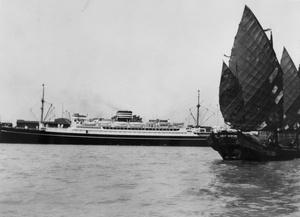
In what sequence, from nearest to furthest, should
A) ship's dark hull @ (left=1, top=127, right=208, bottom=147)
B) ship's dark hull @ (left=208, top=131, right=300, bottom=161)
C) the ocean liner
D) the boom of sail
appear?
ship's dark hull @ (left=208, top=131, right=300, bottom=161), the boom of sail, ship's dark hull @ (left=1, top=127, right=208, bottom=147), the ocean liner

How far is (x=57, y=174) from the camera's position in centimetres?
2834

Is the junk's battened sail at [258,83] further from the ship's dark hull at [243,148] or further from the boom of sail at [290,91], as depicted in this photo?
the boom of sail at [290,91]

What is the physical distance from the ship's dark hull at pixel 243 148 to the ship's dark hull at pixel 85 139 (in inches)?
1870

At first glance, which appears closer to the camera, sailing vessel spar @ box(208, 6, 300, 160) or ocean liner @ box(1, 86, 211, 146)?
sailing vessel spar @ box(208, 6, 300, 160)

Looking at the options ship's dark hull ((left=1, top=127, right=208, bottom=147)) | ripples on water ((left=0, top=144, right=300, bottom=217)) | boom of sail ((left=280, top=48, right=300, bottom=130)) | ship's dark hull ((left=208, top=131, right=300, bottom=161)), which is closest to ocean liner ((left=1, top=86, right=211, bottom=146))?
ship's dark hull ((left=1, top=127, right=208, bottom=147))

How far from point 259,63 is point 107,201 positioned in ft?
113

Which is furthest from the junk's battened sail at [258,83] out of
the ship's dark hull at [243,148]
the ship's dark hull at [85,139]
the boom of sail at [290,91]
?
the ship's dark hull at [85,139]

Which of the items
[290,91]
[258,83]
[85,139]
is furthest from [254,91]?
[85,139]

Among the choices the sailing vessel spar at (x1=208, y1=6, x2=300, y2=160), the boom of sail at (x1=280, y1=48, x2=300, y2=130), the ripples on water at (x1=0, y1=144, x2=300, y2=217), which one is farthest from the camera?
the boom of sail at (x1=280, y1=48, x2=300, y2=130)

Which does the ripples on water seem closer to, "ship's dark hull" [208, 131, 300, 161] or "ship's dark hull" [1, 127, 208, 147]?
"ship's dark hull" [208, 131, 300, 161]

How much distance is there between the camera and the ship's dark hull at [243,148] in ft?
148

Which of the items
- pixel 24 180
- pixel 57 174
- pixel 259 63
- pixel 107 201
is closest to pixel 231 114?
pixel 259 63

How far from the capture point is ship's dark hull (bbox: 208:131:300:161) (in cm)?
4512

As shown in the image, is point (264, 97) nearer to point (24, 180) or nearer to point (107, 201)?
point (24, 180)
